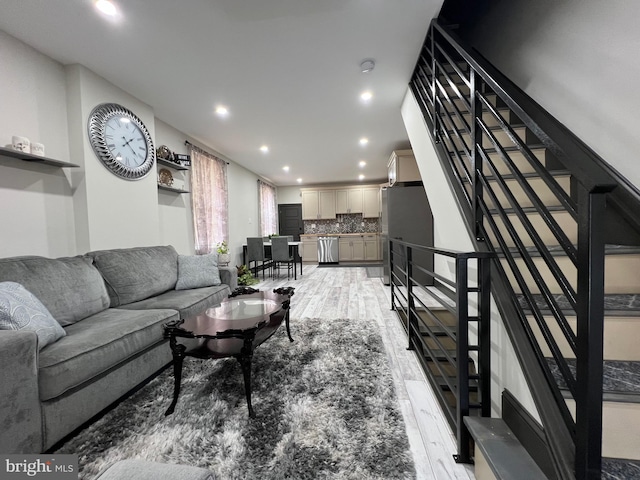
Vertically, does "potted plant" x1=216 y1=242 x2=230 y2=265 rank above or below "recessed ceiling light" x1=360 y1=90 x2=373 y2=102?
below

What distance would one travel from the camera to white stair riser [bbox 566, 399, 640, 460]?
804 millimetres

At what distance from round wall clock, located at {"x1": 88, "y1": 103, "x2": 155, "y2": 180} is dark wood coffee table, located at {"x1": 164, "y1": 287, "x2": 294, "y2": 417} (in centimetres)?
193

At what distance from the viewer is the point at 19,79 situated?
1968 millimetres

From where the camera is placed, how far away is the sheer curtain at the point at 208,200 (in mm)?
3979

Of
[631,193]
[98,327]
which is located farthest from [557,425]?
[98,327]

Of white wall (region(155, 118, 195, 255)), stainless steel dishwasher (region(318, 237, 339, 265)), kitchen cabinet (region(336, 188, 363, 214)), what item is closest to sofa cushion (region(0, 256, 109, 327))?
white wall (region(155, 118, 195, 255))

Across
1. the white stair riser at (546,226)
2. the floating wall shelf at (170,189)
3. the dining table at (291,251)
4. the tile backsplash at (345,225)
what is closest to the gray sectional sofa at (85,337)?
the floating wall shelf at (170,189)

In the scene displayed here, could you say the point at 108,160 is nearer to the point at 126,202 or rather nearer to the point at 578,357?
the point at 126,202

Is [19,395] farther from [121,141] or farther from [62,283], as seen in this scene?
[121,141]

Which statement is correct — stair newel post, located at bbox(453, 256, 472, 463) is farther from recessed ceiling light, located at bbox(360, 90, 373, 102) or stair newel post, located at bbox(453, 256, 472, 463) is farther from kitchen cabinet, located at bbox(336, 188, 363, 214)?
kitchen cabinet, located at bbox(336, 188, 363, 214)

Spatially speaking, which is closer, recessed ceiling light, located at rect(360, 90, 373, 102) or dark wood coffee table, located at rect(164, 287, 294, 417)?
dark wood coffee table, located at rect(164, 287, 294, 417)

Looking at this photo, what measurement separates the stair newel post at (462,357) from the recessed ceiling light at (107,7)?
2.73 meters

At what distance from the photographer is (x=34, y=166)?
80.6 inches

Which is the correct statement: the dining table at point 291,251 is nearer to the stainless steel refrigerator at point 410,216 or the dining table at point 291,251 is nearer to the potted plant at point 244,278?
the potted plant at point 244,278
